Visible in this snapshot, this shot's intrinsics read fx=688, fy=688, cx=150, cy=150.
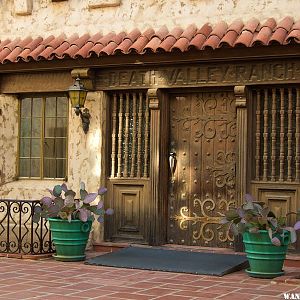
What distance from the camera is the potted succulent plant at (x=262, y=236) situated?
8.41 meters

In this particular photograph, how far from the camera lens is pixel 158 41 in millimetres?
10219

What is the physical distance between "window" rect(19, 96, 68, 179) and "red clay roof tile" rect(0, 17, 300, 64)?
0.98 m

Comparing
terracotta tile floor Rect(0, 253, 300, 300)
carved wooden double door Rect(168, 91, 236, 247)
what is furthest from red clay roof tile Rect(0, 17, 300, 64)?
terracotta tile floor Rect(0, 253, 300, 300)

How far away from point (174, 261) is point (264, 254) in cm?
145

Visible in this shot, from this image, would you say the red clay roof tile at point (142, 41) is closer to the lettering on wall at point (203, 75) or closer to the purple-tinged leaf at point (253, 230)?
the lettering on wall at point (203, 75)

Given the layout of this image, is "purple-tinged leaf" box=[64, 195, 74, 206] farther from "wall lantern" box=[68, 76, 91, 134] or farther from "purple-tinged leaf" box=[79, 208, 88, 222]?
Answer: "wall lantern" box=[68, 76, 91, 134]

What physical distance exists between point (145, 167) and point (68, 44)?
2.34m

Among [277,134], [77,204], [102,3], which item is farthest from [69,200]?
[102,3]

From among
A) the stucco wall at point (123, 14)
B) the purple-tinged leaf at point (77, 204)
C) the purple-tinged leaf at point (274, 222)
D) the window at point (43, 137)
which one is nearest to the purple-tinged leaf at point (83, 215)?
the purple-tinged leaf at point (77, 204)

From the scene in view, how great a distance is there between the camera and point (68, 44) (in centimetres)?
1103

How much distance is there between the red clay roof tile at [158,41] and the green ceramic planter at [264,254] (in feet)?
8.52

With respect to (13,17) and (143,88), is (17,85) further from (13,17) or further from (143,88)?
(143,88)

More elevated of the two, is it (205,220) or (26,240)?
(205,220)

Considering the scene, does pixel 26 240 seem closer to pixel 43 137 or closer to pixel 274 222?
pixel 43 137
